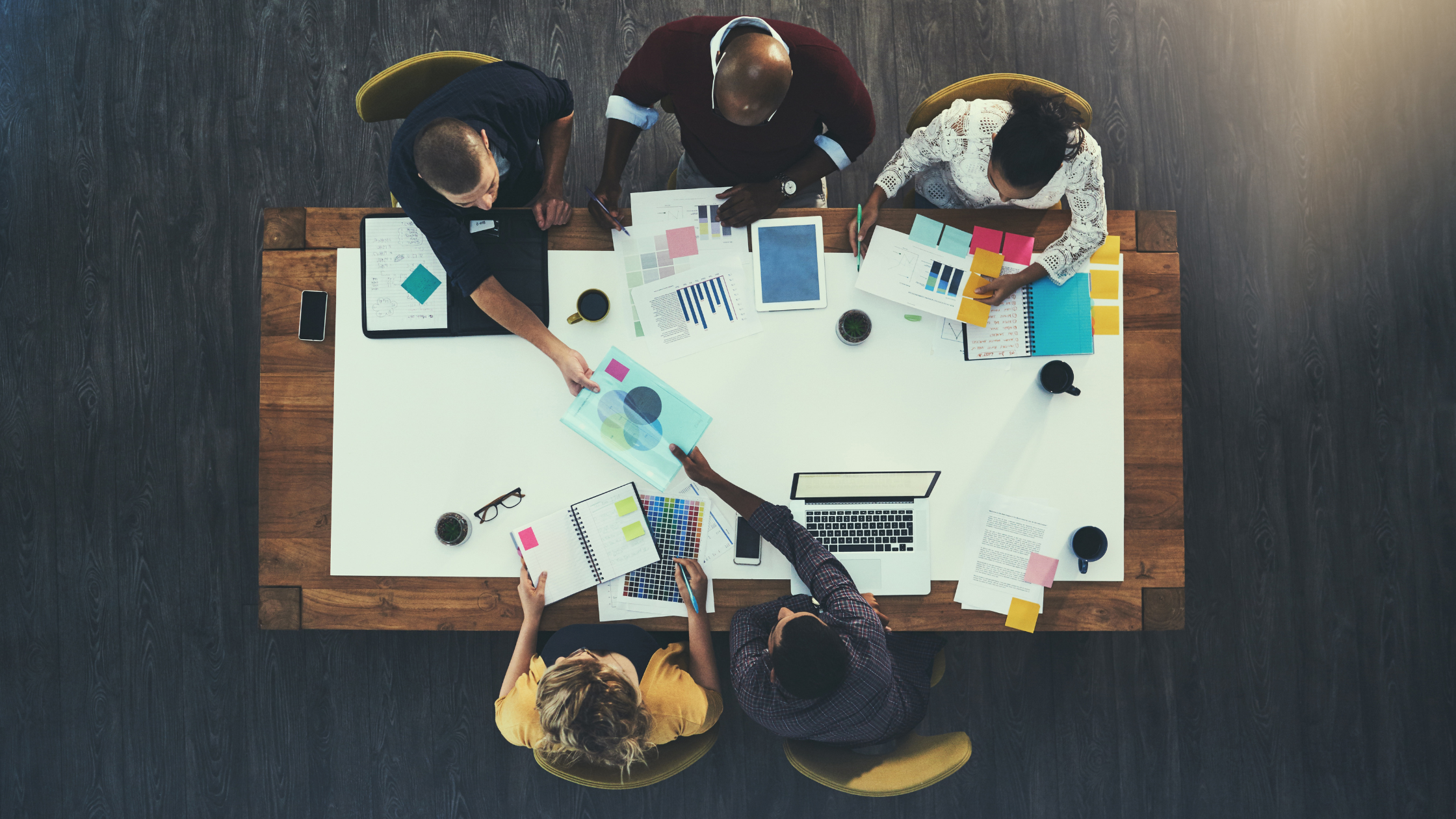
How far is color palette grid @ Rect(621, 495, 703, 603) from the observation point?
1.81 metres

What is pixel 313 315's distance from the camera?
→ 180 cm

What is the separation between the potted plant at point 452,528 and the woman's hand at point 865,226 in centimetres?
121

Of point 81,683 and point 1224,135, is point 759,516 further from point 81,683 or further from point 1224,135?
point 81,683

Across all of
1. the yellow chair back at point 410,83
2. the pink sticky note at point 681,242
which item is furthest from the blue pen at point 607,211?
the yellow chair back at point 410,83

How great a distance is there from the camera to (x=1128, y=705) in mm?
2477

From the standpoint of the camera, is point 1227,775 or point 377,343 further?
point 1227,775

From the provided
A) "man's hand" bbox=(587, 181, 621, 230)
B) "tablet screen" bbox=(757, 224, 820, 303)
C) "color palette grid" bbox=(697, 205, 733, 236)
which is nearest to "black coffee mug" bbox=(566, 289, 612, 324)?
"man's hand" bbox=(587, 181, 621, 230)

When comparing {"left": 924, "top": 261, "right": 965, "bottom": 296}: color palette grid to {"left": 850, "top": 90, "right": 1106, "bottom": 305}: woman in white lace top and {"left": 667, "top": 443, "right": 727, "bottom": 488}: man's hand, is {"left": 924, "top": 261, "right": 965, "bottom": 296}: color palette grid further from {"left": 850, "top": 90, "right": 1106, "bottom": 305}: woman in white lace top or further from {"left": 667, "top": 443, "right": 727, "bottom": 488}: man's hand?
{"left": 667, "top": 443, "right": 727, "bottom": 488}: man's hand

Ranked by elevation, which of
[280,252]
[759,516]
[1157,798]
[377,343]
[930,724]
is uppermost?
[280,252]

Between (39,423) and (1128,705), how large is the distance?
3974 mm

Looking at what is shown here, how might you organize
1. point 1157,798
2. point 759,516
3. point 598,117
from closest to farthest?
point 759,516
point 1157,798
point 598,117

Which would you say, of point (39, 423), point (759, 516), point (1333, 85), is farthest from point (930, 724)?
point (39, 423)

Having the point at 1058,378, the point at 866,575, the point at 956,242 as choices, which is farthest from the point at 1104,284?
the point at 866,575

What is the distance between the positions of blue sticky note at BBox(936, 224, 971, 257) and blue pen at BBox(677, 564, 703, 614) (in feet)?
3.44
